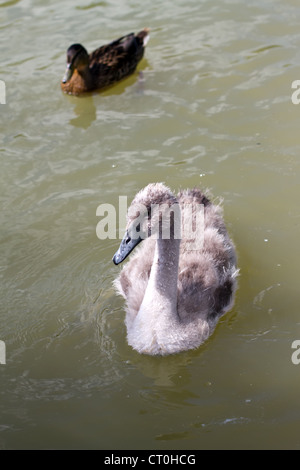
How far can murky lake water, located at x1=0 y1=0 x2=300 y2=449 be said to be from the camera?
4633mm

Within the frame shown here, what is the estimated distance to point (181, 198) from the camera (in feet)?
19.4

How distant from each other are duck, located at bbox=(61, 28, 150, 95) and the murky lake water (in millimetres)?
155

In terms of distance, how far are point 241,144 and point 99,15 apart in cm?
423

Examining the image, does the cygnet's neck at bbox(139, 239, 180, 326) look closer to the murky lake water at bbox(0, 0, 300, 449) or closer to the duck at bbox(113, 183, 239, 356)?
the duck at bbox(113, 183, 239, 356)

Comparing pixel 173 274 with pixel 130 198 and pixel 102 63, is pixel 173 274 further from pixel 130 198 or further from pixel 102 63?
pixel 102 63

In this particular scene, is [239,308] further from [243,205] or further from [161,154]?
[161,154]

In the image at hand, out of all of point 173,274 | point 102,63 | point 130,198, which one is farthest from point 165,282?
point 102,63

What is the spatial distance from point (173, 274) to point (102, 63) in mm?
4903

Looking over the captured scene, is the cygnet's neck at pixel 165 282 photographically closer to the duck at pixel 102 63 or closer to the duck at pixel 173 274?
the duck at pixel 173 274

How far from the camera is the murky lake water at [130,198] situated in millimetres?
4633

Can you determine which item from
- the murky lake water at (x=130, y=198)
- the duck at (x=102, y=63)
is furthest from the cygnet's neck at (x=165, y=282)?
the duck at (x=102, y=63)

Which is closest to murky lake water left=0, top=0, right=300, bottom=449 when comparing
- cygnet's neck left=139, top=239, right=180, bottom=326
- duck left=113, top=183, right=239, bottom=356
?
duck left=113, top=183, right=239, bottom=356

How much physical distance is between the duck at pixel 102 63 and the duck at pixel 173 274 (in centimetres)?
352

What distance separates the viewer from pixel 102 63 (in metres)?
9.12
